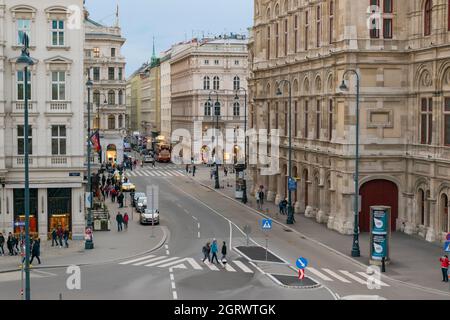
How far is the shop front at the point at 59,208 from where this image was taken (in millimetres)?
48250

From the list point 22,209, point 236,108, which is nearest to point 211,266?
point 22,209

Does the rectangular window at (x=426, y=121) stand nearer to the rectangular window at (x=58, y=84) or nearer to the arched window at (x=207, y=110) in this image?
the rectangular window at (x=58, y=84)

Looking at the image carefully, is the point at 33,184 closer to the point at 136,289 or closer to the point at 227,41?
the point at 136,289

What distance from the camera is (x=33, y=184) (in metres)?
47.6

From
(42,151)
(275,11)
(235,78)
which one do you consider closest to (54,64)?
(42,151)

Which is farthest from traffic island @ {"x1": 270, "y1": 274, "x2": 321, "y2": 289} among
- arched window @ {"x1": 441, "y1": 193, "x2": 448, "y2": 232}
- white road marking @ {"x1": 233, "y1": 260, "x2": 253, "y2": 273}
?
arched window @ {"x1": 441, "y1": 193, "x2": 448, "y2": 232}

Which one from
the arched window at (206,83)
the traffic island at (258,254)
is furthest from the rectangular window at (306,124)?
the arched window at (206,83)

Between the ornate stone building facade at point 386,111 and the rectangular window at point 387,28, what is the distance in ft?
0.22

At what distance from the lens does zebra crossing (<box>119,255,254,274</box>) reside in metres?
39.7

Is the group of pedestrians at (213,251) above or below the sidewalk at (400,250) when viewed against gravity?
above

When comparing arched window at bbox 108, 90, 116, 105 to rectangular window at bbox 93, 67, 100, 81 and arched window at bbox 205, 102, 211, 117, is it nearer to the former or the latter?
rectangular window at bbox 93, 67, 100, 81

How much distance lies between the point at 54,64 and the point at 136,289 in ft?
63.8

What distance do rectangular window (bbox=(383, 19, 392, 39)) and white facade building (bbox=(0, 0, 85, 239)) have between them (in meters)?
20.1

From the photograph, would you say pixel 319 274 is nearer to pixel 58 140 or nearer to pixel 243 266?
pixel 243 266
